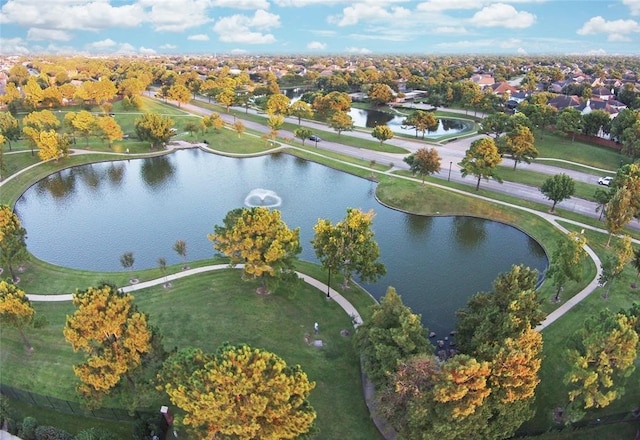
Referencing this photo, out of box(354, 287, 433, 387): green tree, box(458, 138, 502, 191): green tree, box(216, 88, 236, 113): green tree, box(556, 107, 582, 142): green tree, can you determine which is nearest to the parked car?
box(458, 138, 502, 191): green tree

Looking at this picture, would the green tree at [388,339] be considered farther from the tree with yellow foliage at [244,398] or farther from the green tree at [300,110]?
the green tree at [300,110]

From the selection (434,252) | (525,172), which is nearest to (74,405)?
(434,252)

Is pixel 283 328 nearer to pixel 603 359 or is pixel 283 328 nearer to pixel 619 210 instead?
pixel 603 359

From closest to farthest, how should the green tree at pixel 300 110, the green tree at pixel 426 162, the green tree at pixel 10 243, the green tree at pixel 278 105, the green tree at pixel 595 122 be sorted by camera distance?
1. the green tree at pixel 10 243
2. the green tree at pixel 426 162
3. the green tree at pixel 595 122
4. the green tree at pixel 300 110
5. the green tree at pixel 278 105

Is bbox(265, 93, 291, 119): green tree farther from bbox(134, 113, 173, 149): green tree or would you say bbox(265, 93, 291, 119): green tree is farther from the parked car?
the parked car

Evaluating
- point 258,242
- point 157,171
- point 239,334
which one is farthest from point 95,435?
point 157,171

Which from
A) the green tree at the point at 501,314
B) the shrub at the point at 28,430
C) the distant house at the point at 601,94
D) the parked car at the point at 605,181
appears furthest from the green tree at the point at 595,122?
the shrub at the point at 28,430
